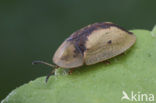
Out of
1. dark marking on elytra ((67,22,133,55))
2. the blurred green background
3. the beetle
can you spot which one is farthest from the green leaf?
the blurred green background

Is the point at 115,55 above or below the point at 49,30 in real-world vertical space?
above

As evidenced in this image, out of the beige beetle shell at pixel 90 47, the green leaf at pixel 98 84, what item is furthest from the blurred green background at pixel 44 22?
the green leaf at pixel 98 84

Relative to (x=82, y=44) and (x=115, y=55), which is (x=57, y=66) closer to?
(x=82, y=44)

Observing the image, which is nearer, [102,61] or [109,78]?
[109,78]

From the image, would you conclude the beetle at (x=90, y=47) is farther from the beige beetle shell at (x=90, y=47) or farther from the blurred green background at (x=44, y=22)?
the blurred green background at (x=44, y=22)

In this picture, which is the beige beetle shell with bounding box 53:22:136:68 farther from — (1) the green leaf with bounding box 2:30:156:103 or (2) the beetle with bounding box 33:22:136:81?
(1) the green leaf with bounding box 2:30:156:103

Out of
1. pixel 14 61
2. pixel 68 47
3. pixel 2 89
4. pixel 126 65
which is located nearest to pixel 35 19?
pixel 14 61

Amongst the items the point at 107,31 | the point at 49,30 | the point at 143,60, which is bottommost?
the point at 49,30

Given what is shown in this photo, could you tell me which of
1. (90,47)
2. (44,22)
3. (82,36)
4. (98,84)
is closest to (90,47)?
(90,47)
